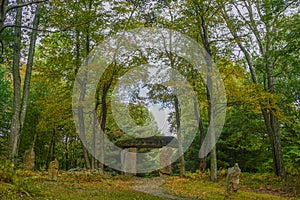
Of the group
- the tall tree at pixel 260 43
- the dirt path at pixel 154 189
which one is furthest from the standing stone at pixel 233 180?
the tall tree at pixel 260 43

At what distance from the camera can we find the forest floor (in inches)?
272

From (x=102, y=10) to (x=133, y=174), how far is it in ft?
40.2

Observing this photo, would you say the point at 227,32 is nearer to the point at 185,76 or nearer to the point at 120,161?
the point at 185,76

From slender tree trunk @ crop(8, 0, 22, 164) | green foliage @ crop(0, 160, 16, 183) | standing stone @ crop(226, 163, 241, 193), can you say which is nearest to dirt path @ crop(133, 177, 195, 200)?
standing stone @ crop(226, 163, 241, 193)

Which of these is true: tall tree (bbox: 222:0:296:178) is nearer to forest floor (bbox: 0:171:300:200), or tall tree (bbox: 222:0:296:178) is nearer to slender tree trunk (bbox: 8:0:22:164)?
forest floor (bbox: 0:171:300:200)

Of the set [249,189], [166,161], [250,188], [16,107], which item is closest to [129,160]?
[166,161]

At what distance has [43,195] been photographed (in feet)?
22.7

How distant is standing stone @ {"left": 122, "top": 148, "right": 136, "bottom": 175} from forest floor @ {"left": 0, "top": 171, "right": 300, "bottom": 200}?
680cm

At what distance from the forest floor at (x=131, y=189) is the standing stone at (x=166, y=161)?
593 centimetres

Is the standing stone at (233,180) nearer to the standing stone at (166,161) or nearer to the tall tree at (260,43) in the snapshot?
the tall tree at (260,43)

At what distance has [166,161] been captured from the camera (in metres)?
22.1

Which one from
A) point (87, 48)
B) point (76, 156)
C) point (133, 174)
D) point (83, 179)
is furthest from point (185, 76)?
point (76, 156)

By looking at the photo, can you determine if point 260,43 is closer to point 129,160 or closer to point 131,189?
point 131,189

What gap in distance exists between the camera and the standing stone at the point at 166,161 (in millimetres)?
21391
